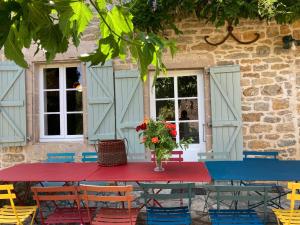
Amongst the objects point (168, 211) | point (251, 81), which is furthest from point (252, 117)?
point (168, 211)

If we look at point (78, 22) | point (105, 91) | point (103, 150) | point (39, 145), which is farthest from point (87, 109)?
point (78, 22)

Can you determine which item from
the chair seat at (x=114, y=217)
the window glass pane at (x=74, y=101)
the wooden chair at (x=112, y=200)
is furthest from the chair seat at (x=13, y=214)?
the window glass pane at (x=74, y=101)

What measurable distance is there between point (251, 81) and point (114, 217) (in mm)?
3826

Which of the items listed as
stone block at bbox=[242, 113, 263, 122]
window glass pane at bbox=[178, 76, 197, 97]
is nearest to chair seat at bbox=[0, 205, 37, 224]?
window glass pane at bbox=[178, 76, 197, 97]

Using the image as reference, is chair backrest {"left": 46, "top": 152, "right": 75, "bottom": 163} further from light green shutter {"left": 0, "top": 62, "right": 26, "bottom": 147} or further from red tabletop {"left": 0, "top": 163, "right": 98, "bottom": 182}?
light green shutter {"left": 0, "top": 62, "right": 26, "bottom": 147}

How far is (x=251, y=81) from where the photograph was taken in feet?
19.2

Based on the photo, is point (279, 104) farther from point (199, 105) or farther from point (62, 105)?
point (62, 105)

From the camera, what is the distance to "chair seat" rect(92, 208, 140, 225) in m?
2.93

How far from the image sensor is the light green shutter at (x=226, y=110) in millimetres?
5668

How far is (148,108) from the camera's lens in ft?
19.6

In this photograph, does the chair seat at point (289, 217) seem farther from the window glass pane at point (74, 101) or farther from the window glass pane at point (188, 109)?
the window glass pane at point (74, 101)

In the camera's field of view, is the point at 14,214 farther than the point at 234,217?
Yes

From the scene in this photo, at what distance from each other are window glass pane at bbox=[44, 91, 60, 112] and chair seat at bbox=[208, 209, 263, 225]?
4204 millimetres

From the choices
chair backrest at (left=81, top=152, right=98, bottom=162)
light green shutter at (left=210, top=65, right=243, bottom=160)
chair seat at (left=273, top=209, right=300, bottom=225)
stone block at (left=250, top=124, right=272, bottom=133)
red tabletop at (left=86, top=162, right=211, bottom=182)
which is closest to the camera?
chair seat at (left=273, top=209, right=300, bottom=225)
